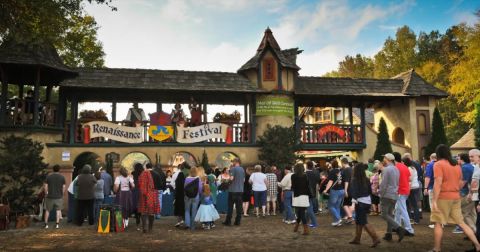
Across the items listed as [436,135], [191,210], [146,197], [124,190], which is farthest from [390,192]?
[436,135]

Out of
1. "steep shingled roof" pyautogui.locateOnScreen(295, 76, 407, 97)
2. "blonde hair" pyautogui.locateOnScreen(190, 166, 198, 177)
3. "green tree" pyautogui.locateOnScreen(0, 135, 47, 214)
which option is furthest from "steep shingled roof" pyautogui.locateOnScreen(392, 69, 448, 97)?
"green tree" pyautogui.locateOnScreen(0, 135, 47, 214)

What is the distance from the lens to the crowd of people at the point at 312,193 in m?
7.99

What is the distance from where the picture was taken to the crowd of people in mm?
7989

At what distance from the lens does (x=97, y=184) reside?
12219 mm

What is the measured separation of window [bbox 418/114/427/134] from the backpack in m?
16.9

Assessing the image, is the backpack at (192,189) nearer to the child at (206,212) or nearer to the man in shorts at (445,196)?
the child at (206,212)

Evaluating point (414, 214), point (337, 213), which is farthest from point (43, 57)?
point (414, 214)

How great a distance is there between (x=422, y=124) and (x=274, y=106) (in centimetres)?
949

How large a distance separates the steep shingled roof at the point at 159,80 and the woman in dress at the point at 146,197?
335 inches

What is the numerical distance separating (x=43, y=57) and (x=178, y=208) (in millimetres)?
9297

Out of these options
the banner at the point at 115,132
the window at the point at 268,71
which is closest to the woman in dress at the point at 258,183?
the banner at the point at 115,132

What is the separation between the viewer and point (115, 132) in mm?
17969

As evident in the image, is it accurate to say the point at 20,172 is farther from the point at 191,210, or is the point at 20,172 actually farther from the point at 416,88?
the point at 416,88

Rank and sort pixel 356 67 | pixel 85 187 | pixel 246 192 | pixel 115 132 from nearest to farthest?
pixel 85 187, pixel 246 192, pixel 115 132, pixel 356 67
